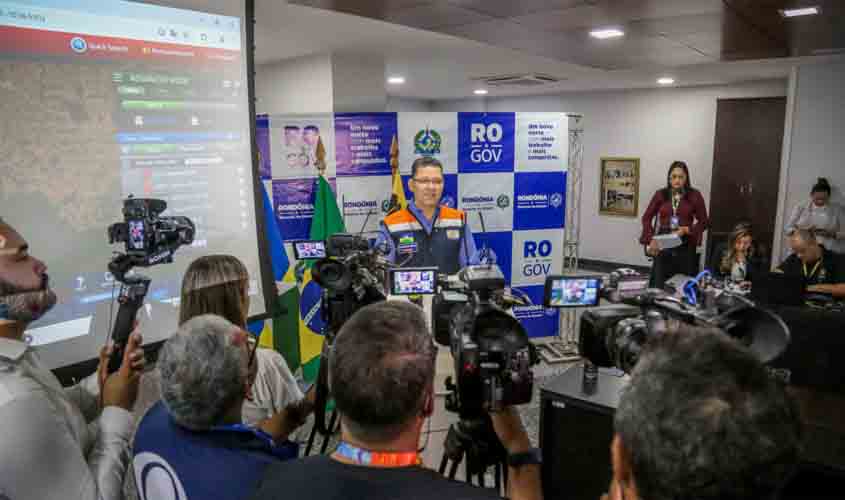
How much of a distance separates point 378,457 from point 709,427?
48 cm

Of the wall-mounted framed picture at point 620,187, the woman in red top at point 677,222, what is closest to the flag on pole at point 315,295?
the woman in red top at point 677,222

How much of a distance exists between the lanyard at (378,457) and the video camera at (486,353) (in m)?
0.33

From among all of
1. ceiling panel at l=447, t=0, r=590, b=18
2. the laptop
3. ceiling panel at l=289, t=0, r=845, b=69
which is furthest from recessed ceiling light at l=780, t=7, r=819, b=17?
the laptop

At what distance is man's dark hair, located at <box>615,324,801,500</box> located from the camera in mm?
600

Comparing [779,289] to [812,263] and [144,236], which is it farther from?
[144,236]

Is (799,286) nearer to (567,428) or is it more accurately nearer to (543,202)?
(567,428)

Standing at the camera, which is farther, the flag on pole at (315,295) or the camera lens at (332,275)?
the flag on pole at (315,295)

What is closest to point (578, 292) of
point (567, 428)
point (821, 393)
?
point (567, 428)

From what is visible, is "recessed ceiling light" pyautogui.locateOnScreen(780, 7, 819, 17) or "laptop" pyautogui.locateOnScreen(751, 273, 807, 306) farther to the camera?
"recessed ceiling light" pyautogui.locateOnScreen(780, 7, 819, 17)

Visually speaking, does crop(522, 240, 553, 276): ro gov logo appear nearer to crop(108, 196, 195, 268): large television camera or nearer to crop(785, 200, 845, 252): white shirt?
crop(785, 200, 845, 252): white shirt

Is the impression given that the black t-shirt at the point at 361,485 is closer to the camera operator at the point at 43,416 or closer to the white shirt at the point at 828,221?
the camera operator at the point at 43,416

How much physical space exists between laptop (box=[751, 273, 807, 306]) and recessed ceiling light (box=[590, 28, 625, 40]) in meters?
1.85

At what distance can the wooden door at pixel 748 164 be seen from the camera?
21.4 feet

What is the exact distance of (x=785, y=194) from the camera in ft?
18.1
